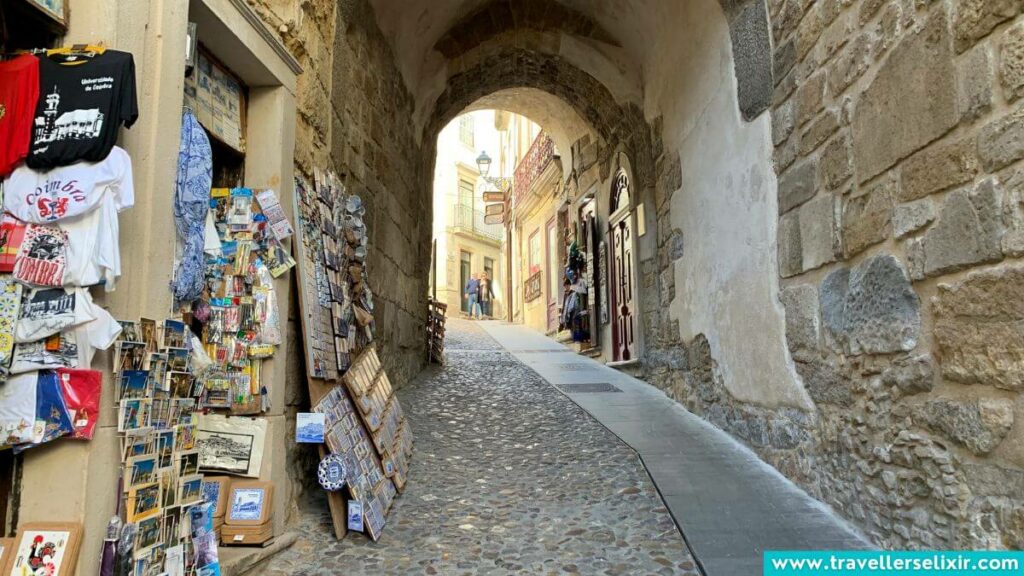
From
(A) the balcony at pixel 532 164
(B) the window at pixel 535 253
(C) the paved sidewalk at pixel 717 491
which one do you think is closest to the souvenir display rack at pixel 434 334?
(C) the paved sidewalk at pixel 717 491

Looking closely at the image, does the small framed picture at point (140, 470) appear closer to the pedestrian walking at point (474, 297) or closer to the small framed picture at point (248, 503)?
the small framed picture at point (248, 503)

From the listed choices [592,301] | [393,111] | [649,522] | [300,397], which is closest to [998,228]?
[649,522]

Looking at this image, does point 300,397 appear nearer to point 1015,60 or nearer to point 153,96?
point 153,96

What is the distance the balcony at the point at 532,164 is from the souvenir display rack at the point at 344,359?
27.4 ft

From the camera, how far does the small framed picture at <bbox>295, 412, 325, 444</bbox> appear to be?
107 inches

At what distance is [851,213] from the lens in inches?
112

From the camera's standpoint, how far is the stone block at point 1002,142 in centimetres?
188

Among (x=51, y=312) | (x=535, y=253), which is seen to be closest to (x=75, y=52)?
(x=51, y=312)

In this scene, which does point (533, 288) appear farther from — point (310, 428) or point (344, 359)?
point (310, 428)

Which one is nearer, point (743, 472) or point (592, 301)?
point (743, 472)

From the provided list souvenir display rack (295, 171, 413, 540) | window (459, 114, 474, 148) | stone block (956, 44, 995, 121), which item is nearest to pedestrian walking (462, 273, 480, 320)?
window (459, 114, 474, 148)

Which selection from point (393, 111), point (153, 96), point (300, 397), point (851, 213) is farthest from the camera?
point (393, 111)

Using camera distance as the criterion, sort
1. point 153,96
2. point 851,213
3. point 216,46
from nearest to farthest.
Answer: point 153,96 → point 216,46 → point 851,213

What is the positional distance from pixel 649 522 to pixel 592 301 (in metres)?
6.22
